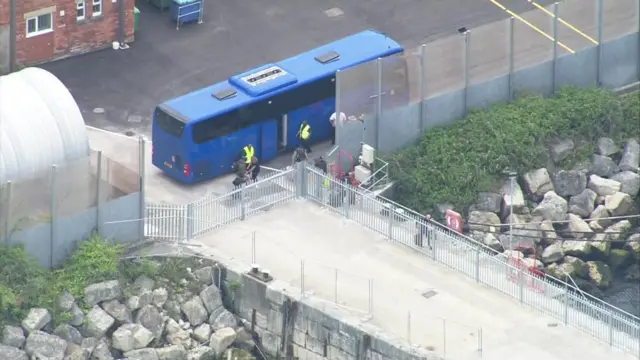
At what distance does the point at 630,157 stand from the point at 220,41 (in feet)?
49.8

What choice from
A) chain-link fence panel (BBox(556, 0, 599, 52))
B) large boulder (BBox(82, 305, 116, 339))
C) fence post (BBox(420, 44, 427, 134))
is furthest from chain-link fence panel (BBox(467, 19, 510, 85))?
large boulder (BBox(82, 305, 116, 339))

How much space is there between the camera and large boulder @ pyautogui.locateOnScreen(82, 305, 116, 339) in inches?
3223

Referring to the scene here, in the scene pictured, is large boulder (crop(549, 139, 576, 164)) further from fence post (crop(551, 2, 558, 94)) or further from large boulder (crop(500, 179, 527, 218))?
fence post (crop(551, 2, 558, 94))

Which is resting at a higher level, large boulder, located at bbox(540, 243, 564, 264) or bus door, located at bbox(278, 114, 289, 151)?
bus door, located at bbox(278, 114, 289, 151)

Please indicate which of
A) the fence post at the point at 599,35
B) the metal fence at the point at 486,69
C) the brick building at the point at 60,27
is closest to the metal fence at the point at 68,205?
the metal fence at the point at 486,69

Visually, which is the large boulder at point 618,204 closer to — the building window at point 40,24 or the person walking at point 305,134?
the person walking at point 305,134

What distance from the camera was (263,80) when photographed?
8931 centimetres

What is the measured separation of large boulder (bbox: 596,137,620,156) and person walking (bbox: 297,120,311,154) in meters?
10.4

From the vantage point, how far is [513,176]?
9025cm

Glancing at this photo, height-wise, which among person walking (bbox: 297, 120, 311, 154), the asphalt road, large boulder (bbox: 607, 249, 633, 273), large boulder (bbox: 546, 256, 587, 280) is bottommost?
large boulder (bbox: 607, 249, 633, 273)

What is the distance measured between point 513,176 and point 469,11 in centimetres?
1202

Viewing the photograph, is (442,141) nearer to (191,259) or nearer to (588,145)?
(588,145)

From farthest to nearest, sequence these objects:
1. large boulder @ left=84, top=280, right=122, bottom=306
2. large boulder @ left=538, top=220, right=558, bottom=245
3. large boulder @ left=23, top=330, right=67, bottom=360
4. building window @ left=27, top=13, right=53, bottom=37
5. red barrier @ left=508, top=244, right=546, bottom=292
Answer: building window @ left=27, top=13, right=53, bottom=37
large boulder @ left=538, top=220, right=558, bottom=245
red barrier @ left=508, top=244, right=546, bottom=292
large boulder @ left=84, top=280, right=122, bottom=306
large boulder @ left=23, top=330, right=67, bottom=360

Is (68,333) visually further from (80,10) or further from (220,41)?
(220,41)
